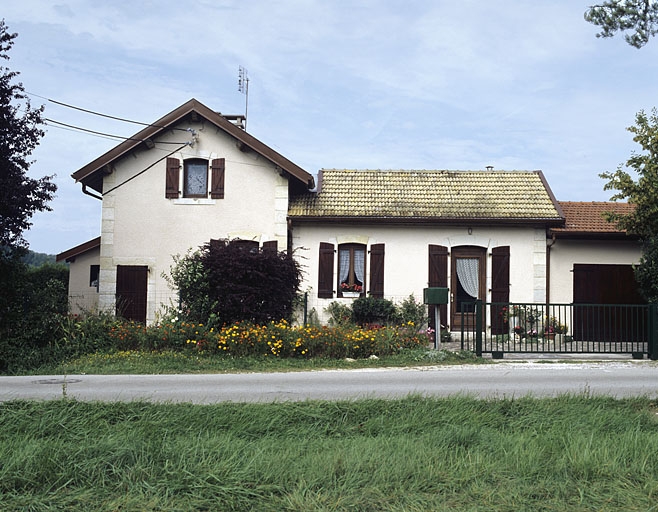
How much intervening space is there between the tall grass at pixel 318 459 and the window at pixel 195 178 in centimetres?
1270

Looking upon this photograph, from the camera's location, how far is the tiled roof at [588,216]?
1917cm

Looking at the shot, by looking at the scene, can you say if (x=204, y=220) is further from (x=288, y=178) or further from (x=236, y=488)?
(x=236, y=488)

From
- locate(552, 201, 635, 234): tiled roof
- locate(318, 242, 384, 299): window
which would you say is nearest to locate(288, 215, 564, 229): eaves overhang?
locate(552, 201, 635, 234): tiled roof

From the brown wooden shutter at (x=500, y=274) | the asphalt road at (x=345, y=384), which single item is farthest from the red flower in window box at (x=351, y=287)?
the asphalt road at (x=345, y=384)

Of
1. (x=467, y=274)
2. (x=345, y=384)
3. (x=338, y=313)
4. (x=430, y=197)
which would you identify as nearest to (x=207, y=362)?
(x=345, y=384)

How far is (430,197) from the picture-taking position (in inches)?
790

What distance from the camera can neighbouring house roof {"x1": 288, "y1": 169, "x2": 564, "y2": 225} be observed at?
1909cm

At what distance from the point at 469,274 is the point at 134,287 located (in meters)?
9.41

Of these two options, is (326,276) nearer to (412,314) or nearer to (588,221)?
(412,314)

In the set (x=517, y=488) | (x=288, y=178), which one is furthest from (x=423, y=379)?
(x=288, y=178)

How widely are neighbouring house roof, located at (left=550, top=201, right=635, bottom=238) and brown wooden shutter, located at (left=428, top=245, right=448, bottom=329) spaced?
10.2 feet

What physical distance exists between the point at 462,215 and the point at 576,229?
324 cm

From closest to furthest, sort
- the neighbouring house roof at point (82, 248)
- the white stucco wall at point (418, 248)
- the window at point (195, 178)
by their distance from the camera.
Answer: the white stucco wall at point (418, 248) < the window at point (195, 178) < the neighbouring house roof at point (82, 248)

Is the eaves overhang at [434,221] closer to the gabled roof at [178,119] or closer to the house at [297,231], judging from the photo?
the house at [297,231]
